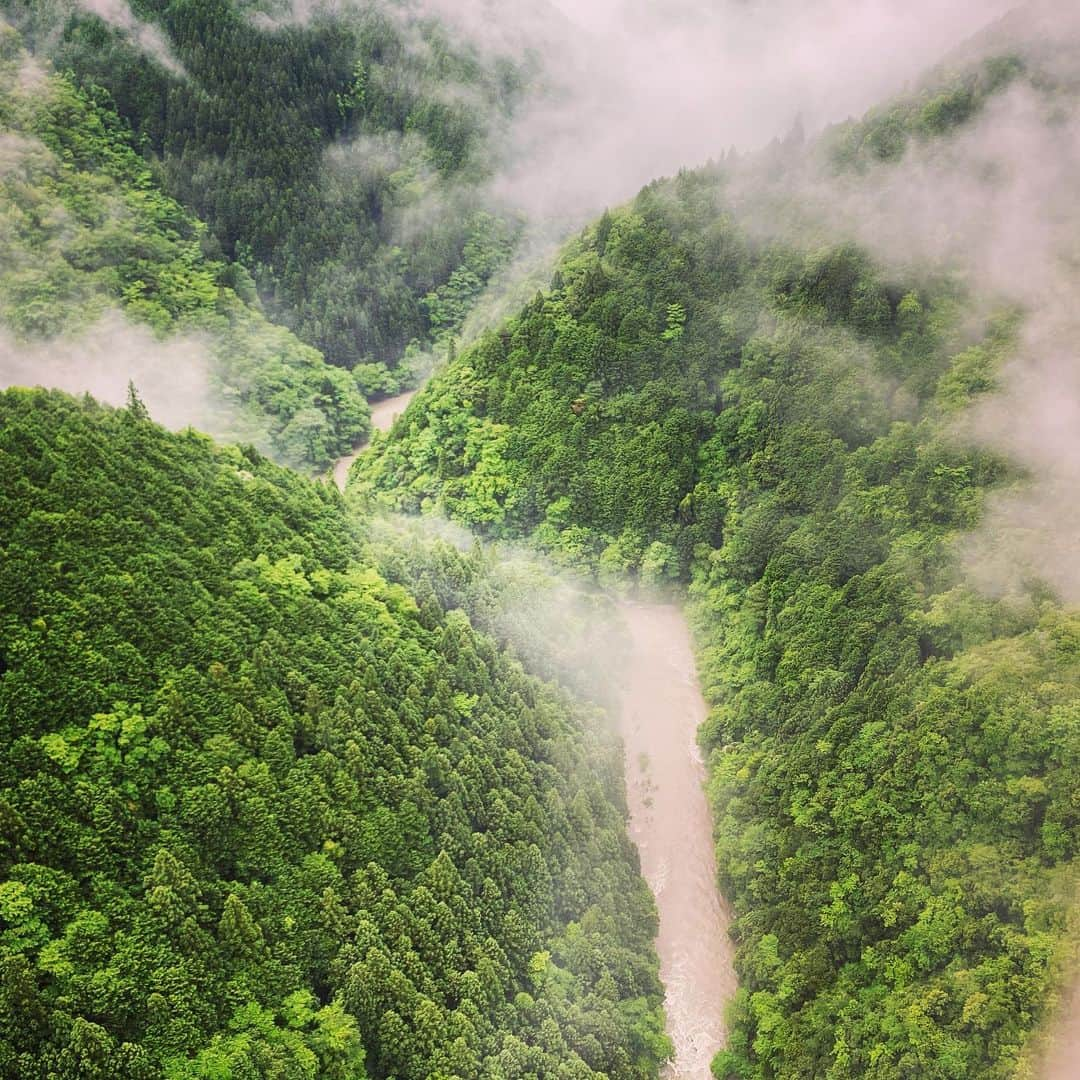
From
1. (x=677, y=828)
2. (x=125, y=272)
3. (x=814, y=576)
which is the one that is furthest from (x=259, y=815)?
(x=125, y=272)

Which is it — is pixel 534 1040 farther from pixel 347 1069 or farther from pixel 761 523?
pixel 761 523

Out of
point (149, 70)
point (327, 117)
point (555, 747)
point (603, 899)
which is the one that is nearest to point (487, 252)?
point (327, 117)

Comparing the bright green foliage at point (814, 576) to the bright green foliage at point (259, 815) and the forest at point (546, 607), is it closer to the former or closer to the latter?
the forest at point (546, 607)

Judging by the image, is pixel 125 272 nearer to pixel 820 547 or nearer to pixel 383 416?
pixel 383 416

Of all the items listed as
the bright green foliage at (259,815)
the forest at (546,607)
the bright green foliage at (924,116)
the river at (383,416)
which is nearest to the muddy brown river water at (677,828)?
the forest at (546,607)

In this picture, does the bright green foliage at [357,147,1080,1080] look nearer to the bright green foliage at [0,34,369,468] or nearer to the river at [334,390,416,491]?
the river at [334,390,416,491]
